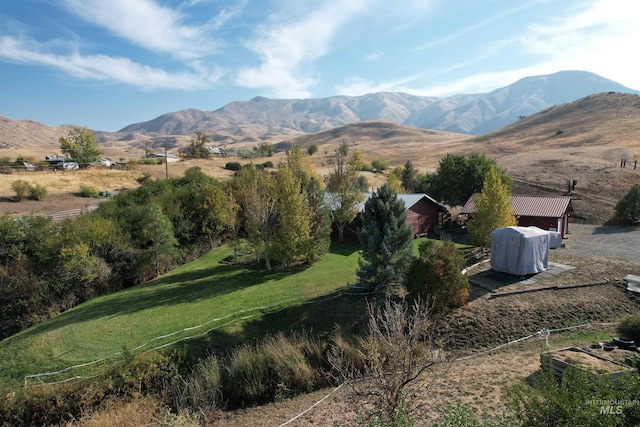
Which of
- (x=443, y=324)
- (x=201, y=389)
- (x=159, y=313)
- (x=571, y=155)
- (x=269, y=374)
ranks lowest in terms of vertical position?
(x=269, y=374)

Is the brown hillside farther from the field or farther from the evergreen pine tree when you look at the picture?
the evergreen pine tree

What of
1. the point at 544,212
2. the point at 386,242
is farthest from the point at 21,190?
the point at 544,212

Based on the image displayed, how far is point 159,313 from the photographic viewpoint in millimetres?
19062

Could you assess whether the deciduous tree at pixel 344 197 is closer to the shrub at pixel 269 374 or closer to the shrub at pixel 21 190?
the shrub at pixel 269 374

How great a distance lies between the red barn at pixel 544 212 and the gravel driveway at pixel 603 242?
1633mm

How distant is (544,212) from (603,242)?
484cm

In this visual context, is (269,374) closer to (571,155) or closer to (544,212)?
(544,212)

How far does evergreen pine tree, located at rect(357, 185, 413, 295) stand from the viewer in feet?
57.2

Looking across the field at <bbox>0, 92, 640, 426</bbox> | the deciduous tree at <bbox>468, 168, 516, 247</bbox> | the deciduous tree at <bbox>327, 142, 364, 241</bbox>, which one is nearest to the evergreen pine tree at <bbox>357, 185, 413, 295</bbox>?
the field at <bbox>0, 92, 640, 426</bbox>

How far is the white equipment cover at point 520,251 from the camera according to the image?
20375mm

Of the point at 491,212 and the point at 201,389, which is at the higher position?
the point at 491,212

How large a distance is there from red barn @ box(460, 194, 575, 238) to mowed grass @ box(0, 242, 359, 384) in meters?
17.5

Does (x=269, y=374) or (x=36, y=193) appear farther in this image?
(x=36, y=193)

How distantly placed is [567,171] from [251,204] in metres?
53.4
